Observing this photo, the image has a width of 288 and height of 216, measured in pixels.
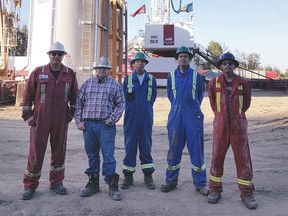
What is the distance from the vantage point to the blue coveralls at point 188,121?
538 centimetres

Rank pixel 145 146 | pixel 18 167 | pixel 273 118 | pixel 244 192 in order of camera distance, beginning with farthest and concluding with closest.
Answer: pixel 273 118 → pixel 18 167 → pixel 145 146 → pixel 244 192

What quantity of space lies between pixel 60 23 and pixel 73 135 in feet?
22.5

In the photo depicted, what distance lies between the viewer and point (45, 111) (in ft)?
16.7

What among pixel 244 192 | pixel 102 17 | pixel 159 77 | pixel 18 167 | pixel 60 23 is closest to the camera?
pixel 244 192

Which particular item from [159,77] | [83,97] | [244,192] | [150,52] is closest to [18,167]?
[83,97]

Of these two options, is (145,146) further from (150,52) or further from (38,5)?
(150,52)

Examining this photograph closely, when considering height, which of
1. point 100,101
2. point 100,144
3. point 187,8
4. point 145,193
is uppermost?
point 187,8

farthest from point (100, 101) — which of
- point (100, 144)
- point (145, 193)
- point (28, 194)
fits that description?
point (28, 194)

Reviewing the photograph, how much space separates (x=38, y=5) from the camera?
1664cm

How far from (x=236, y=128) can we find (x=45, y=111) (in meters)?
2.60

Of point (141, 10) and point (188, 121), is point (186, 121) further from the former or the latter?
point (141, 10)

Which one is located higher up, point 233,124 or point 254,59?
point 254,59

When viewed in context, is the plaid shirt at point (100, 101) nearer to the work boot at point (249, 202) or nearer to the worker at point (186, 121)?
the worker at point (186, 121)

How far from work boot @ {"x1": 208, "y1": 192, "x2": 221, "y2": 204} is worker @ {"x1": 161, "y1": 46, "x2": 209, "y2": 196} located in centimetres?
20
